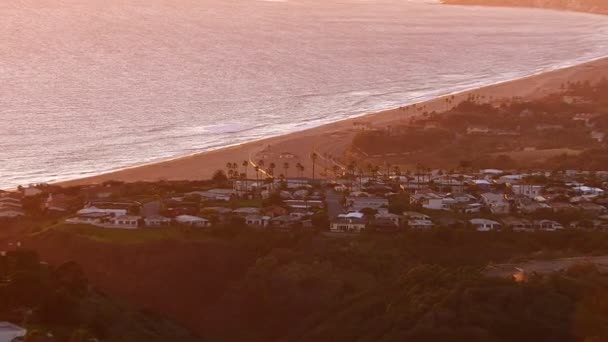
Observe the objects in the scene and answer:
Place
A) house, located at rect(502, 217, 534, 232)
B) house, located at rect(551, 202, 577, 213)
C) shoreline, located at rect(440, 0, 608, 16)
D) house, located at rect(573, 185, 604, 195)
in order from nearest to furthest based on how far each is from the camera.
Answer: house, located at rect(502, 217, 534, 232), house, located at rect(551, 202, 577, 213), house, located at rect(573, 185, 604, 195), shoreline, located at rect(440, 0, 608, 16)

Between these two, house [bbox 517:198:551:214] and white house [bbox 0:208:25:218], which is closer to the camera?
white house [bbox 0:208:25:218]

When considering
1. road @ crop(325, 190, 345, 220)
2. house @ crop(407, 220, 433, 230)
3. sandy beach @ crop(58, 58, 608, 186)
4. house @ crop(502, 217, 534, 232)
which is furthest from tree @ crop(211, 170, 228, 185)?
house @ crop(502, 217, 534, 232)

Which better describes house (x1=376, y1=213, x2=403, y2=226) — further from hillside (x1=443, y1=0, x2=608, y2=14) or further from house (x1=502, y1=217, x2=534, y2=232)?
hillside (x1=443, y1=0, x2=608, y2=14)

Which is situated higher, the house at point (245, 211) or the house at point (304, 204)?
the house at point (304, 204)

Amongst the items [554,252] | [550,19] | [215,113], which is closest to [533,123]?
[215,113]

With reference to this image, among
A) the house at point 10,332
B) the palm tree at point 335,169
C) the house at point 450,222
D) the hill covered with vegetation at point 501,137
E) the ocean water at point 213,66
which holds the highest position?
the ocean water at point 213,66

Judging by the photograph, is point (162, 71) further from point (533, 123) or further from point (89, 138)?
point (533, 123)

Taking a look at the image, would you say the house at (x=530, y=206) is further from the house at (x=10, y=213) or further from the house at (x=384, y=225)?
the house at (x=10, y=213)

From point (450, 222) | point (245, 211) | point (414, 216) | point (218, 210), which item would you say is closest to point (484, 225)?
point (450, 222)

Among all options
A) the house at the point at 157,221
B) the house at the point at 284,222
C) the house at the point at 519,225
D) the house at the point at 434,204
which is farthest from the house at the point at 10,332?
the house at the point at 434,204
